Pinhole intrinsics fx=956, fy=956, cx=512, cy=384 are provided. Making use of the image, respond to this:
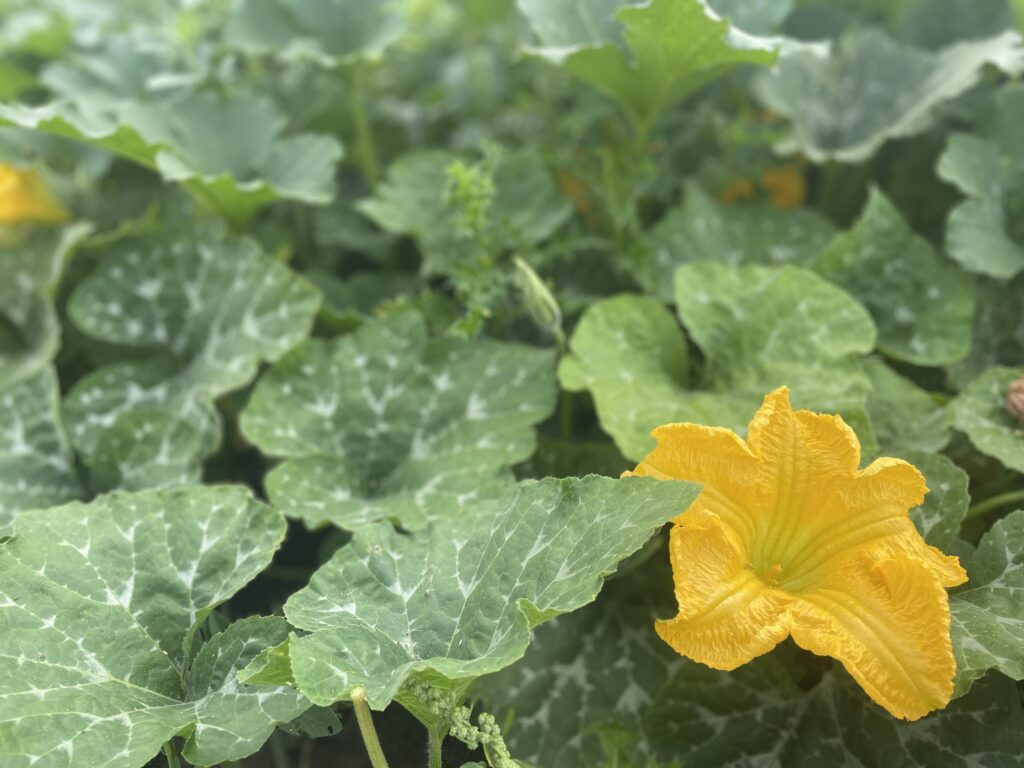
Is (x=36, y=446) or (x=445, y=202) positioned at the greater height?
(x=445, y=202)

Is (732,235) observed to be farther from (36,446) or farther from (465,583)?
(36,446)

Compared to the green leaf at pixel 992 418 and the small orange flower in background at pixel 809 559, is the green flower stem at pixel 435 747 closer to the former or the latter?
the small orange flower in background at pixel 809 559

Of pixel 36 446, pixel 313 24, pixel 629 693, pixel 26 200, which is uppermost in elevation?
pixel 313 24

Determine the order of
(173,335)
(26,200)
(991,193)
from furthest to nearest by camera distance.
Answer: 1. (26,200)
2. (173,335)
3. (991,193)

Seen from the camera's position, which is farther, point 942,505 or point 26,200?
point 26,200

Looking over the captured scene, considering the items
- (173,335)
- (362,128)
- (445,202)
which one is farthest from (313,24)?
(173,335)

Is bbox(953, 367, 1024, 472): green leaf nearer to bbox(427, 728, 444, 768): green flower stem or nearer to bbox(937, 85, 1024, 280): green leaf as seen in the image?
bbox(937, 85, 1024, 280): green leaf

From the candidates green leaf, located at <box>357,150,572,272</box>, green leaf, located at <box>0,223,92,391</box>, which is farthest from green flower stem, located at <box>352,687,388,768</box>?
green leaf, located at <box>0,223,92,391</box>
